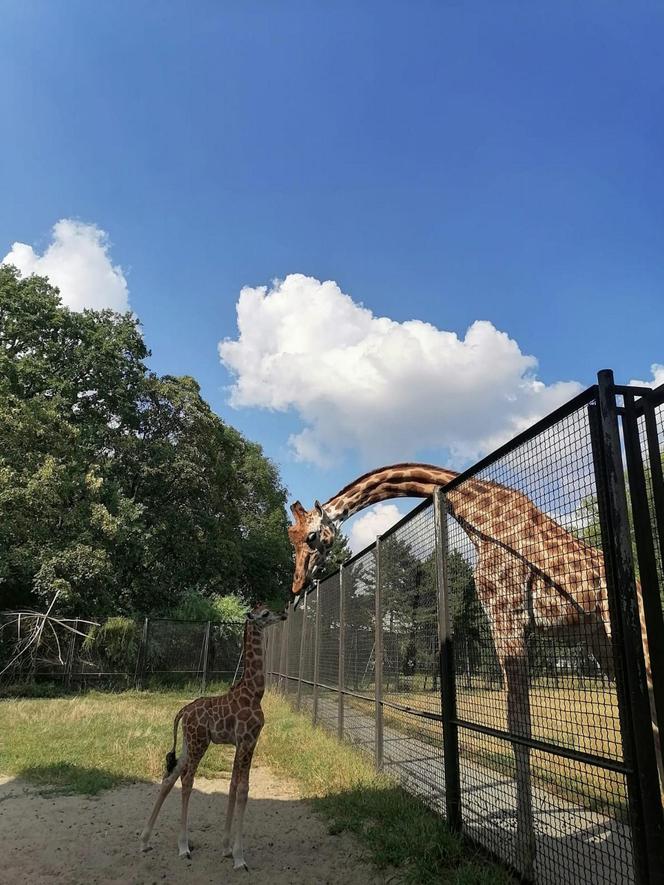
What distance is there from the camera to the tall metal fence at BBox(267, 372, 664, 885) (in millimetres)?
2547

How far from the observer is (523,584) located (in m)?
3.71

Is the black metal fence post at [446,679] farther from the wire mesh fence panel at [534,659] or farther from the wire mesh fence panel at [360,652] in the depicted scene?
the wire mesh fence panel at [360,652]

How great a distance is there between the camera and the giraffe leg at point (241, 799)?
12.3 ft

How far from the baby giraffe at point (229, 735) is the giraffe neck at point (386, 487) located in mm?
2256

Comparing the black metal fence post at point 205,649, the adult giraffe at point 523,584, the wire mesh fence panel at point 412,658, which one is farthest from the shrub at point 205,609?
Result: the adult giraffe at point 523,584

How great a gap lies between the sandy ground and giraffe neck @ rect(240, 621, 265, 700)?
1035 mm

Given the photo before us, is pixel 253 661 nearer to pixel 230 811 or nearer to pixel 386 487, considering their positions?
pixel 230 811

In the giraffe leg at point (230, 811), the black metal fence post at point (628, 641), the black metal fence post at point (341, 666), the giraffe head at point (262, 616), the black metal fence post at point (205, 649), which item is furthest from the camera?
the black metal fence post at point (205, 649)

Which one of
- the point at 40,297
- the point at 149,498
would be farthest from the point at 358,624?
the point at 40,297

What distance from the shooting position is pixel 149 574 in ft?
65.2

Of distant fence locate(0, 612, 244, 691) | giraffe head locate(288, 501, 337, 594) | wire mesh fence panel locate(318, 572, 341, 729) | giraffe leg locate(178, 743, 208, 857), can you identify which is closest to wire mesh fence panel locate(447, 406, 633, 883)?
giraffe leg locate(178, 743, 208, 857)

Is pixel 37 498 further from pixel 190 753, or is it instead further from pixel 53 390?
pixel 190 753

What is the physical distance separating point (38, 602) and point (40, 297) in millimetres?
9833

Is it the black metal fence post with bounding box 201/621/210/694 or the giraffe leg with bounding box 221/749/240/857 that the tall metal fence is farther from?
the black metal fence post with bounding box 201/621/210/694
